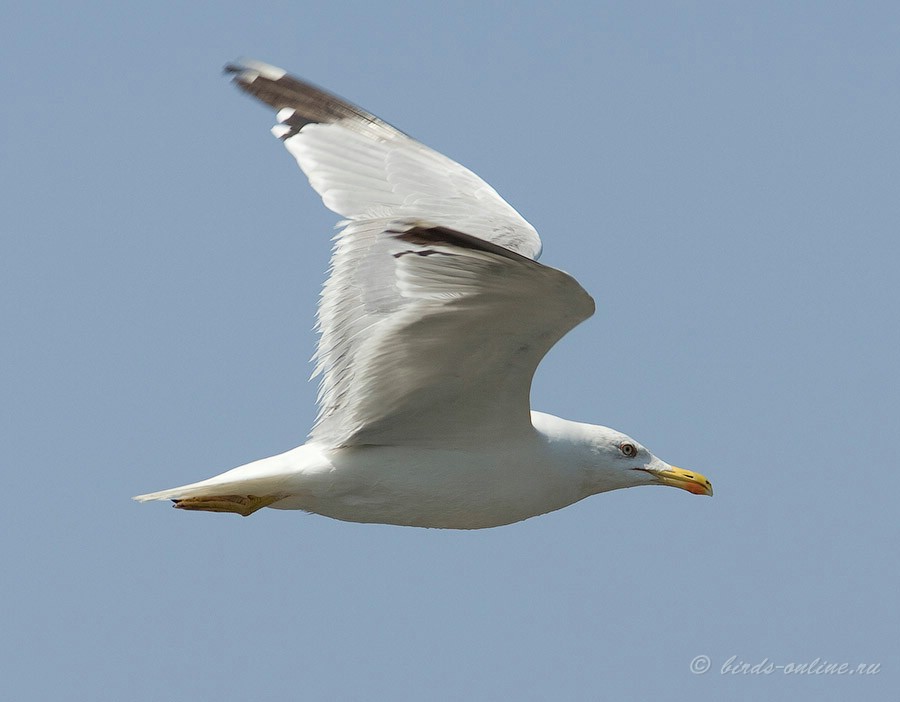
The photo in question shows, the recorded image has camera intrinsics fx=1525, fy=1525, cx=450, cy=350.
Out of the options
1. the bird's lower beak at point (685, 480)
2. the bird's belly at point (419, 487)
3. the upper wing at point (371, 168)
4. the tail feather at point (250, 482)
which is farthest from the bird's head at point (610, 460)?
the tail feather at point (250, 482)

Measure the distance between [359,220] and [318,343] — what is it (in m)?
1.37

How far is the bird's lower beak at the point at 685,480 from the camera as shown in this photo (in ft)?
33.5

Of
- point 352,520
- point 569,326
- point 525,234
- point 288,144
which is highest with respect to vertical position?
point 288,144

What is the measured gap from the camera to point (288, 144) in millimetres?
11781

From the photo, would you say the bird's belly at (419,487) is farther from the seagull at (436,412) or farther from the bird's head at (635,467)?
the bird's head at (635,467)

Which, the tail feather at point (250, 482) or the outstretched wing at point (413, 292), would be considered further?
the tail feather at point (250, 482)

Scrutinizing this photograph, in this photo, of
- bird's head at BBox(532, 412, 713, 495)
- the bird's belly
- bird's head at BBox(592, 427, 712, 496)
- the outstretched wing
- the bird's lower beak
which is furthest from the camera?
the bird's lower beak

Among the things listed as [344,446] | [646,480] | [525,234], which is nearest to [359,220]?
[525,234]

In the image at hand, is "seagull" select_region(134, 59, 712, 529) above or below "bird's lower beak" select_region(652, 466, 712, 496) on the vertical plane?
above

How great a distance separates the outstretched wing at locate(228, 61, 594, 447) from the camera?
780 centimetres

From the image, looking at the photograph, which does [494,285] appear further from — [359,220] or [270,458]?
[359,220]

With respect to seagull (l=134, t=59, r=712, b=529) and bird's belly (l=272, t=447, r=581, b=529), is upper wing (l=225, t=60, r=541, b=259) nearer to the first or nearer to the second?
seagull (l=134, t=59, r=712, b=529)

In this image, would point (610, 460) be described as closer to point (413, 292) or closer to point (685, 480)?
point (685, 480)

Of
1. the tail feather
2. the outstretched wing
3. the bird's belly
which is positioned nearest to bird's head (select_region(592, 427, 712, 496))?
the bird's belly
